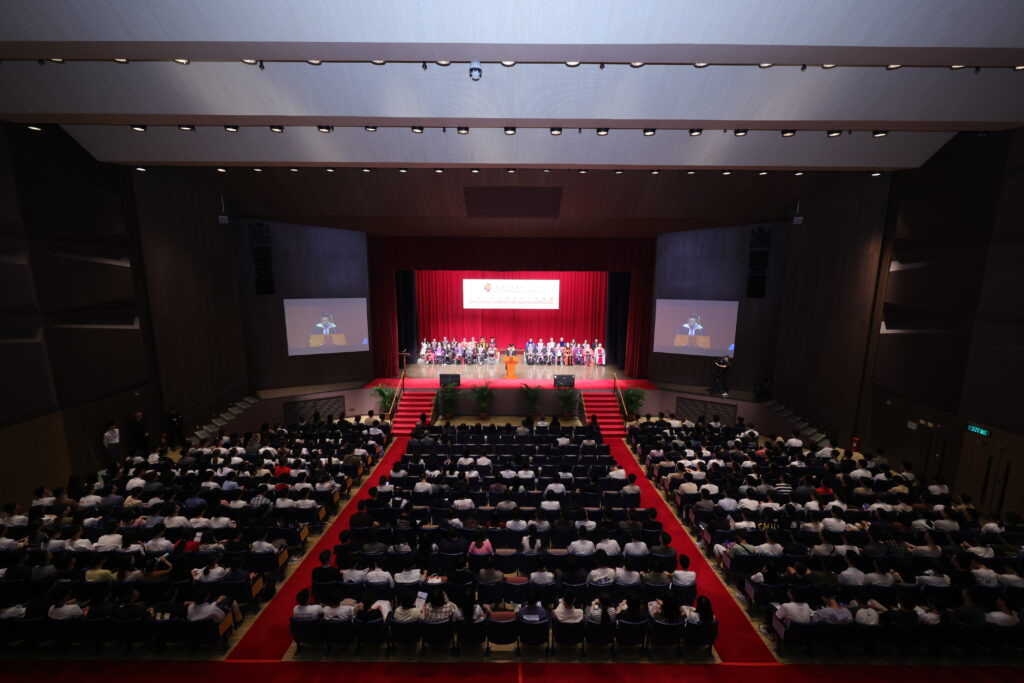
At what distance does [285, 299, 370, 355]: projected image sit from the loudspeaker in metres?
14.7

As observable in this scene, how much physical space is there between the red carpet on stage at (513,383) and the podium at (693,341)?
207cm

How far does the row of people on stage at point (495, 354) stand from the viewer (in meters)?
21.7

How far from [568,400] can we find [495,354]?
5.60 meters

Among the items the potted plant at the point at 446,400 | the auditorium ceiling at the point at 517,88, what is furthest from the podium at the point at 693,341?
the potted plant at the point at 446,400

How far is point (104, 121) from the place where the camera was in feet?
28.9

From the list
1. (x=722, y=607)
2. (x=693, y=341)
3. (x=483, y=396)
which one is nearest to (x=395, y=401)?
(x=483, y=396)

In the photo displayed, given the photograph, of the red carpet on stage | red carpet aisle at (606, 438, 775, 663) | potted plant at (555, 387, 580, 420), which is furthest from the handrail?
red carpet aisle at (606, 438, 775, 663)

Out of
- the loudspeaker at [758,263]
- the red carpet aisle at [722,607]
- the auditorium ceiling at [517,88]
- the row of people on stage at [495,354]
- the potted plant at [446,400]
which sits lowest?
the red carpet aisle at [722,607]

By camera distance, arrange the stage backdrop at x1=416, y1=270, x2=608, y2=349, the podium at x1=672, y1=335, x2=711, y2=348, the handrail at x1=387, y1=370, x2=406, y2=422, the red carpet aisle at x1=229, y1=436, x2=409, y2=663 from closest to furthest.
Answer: the red carpet aisle at x1=229, y1=436, x2=409, y2=663, the handrail at x1=387, y1=370, x2=406, y2=422, the podium at x1=672, y1=335, x2=711, y2=348, the stage backdrop at x1=416, y1=270, x2=608, y2=349

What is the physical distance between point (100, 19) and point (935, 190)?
1579 centimetres

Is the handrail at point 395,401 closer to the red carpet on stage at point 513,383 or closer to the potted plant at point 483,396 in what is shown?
the red carpet on stage at point 513,383

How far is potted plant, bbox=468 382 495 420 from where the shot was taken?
57.6 feet

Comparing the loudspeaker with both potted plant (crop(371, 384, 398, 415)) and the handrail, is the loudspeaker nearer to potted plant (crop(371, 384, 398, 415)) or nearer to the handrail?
the handrail

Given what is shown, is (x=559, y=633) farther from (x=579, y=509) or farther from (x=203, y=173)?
(x=203, y=173)
